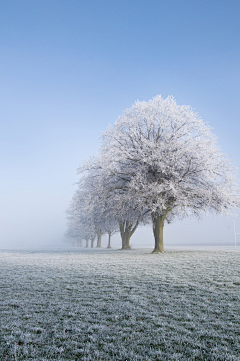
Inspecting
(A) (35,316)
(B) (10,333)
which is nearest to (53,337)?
(B) (10,333)

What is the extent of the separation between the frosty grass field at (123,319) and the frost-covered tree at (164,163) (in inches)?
457

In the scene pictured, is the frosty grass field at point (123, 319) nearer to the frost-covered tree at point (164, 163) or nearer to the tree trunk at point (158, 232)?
the frost-covered tree at point (164, 163)

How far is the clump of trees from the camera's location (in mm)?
20709

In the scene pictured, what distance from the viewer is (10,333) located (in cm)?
516

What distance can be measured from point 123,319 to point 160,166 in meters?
15.1

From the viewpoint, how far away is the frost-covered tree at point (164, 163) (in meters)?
20.7

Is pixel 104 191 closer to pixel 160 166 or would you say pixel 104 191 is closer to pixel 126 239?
pixel 160 166

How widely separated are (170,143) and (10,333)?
1849 cm

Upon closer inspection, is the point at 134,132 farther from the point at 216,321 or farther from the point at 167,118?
the point at 216,321

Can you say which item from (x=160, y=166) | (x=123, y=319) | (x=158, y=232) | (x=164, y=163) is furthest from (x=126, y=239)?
(x=123, y=319)

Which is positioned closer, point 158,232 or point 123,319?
point 123,319

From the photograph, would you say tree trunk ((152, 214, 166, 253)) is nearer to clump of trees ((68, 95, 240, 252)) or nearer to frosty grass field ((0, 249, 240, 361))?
clump of trees ((68, 95, 240, 252))

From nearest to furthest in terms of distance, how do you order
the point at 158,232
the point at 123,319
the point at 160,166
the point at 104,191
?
the point at 123,319, the point at 160,166, the point at 104,191, the point at 158,232

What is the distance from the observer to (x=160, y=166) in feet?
65.3
